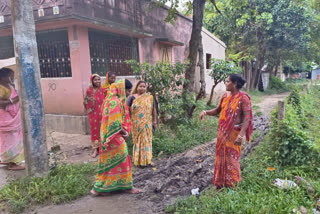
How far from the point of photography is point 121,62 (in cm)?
848

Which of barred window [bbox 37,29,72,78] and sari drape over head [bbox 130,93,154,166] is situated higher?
barred window [bbox 37,29,72,78]

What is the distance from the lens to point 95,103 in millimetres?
5430

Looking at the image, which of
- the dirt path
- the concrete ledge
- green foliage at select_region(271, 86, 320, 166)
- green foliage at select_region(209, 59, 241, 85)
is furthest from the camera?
green foliage at select_region(209, 59, 241, 85)

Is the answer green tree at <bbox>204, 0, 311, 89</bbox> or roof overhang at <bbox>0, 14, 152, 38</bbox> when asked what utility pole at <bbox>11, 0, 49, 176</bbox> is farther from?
green tree at <bbox>204, 0, 311, 89</bbox>

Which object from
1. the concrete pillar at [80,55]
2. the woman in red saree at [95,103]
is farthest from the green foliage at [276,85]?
the woman in red saree at [95,103]

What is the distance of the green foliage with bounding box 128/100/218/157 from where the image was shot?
18.2ft

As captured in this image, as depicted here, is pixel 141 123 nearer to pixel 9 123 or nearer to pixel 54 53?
pixel 9 123

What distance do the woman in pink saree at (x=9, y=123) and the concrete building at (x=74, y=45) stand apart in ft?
7.34

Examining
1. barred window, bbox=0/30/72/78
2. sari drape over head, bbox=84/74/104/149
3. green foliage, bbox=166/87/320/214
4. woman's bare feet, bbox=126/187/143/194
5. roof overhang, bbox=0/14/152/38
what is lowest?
woman's bare feet, bbox=126/187/143/194

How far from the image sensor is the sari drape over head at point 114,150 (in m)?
3.38

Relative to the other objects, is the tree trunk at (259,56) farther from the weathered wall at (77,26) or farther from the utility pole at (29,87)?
the utility pole at (29,87)

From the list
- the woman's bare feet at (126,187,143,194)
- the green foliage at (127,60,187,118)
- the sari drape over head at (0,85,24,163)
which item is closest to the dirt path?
the woman's bare feet at (126,187,143,194)

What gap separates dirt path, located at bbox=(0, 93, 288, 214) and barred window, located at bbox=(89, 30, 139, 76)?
103 inches

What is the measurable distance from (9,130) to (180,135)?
3.73 m
